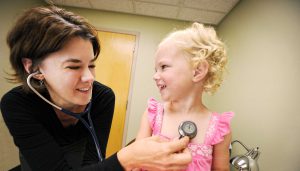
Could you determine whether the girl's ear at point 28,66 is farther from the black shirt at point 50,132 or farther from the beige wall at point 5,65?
the beige wall at point 5,65

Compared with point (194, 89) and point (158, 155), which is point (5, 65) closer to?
point (194, 89)

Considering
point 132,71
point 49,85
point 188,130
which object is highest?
point 132,71

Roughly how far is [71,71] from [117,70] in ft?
8.67

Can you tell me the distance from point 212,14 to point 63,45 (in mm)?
2694

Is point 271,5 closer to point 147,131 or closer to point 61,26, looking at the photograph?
point 147,131

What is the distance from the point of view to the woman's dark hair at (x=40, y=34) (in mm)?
762

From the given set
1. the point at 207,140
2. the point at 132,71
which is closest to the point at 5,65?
the point at 132,71

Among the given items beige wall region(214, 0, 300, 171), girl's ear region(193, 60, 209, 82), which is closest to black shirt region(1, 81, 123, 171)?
girl's ear region(193, 60, 209, 82)

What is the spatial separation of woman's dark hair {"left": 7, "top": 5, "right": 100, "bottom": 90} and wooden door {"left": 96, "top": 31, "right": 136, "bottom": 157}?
99.5 inches

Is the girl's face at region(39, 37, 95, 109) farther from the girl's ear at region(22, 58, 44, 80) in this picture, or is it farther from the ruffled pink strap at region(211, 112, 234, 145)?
the ruffled pink strap at region(211, 112, 234, 145)

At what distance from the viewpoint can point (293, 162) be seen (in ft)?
4.45

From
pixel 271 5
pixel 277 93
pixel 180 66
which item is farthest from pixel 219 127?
pixel 271 5

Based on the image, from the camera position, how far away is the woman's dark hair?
0.76 meters

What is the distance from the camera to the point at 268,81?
1.75 metres
